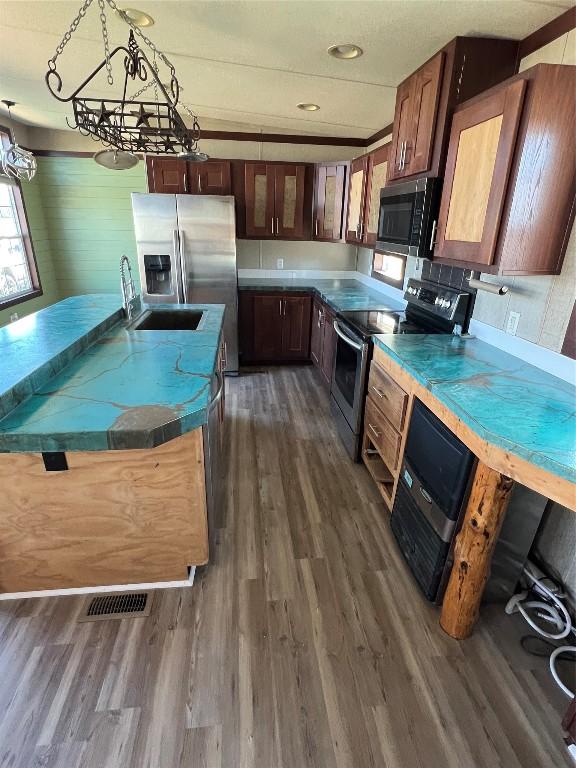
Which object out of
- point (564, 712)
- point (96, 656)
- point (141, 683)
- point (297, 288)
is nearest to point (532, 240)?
point (564, 712)

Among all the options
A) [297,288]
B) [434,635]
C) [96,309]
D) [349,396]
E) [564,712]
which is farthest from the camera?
[297,288]

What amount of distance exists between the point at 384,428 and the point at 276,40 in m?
2.09

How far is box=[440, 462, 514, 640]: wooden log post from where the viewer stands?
138 cm

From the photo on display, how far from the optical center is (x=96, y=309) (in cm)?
252

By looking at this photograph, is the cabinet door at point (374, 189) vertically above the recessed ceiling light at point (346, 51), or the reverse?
the recessed ceiling light at point (346, 51)

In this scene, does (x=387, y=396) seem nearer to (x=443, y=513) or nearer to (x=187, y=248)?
(x=443, y=513)

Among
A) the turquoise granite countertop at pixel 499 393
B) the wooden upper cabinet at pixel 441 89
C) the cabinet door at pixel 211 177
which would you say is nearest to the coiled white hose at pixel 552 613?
the turquoise granite countertop at pixel 499 393

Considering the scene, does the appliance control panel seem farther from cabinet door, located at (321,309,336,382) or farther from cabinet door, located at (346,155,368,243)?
cabinet door, located at (346,155,368,243)

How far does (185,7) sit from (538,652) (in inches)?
120

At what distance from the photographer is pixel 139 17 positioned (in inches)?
69.9

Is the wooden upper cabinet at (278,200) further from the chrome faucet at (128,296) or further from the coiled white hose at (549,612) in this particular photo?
the coiled white hose at (549,612)

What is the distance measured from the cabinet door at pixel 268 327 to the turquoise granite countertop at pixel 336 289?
136mm

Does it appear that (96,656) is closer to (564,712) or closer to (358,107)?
(564,712)

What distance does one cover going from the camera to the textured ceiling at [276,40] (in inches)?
64.3
